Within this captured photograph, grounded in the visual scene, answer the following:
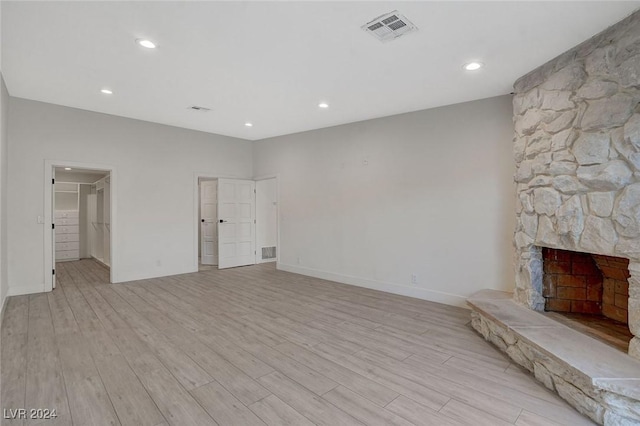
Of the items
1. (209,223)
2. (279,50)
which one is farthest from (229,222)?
(279,50)

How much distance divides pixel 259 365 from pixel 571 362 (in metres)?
2.26

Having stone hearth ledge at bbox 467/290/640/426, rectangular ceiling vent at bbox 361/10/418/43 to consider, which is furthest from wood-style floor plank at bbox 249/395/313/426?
rectangular ceiling vent at bbox 361/10/418/43

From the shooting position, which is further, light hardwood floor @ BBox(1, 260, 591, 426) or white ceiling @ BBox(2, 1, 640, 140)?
white ceiling @ BBox(2, 1, 640, 140)

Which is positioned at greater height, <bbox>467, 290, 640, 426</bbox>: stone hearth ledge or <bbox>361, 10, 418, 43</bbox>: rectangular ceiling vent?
<bbox>361, 10, 418, 43</bbox>: rectangular ceiling vent

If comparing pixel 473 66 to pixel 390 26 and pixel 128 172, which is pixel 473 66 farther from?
pixel 128 172

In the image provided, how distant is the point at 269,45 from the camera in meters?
2.70

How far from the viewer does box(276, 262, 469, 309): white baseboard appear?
4090 millimetres

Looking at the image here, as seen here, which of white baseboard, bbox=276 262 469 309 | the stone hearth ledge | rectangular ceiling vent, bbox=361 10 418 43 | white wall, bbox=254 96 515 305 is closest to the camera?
the stone hearth ledge

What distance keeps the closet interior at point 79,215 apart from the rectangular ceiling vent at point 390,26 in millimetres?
7303

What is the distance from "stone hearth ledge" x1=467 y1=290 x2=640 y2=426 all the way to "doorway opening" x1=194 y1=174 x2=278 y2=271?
Answer: 204 inches

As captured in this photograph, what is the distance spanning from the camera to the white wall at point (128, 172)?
4.36 meters

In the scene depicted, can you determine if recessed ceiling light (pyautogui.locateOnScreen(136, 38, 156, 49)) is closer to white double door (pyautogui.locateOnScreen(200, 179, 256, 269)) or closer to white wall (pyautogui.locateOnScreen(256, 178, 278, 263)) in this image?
white double door (pyautogui.locateOnScreen(200, 179, 256, 269))

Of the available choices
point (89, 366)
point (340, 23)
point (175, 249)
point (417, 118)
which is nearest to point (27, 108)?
point (175, 249)

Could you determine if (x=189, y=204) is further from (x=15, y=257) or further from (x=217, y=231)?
(x=15, y=257)
